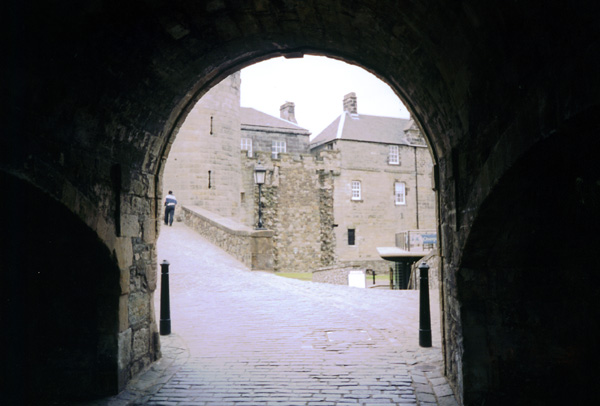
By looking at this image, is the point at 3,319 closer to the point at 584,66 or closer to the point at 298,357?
the point at 298,357

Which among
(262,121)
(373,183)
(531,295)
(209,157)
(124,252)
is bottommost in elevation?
(531,295)


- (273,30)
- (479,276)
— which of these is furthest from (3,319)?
(479,276)

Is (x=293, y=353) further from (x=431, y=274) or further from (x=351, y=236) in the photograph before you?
(x=351, y=236)

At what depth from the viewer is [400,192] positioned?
35.1 meters

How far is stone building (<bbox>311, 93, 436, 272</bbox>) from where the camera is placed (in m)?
32.4

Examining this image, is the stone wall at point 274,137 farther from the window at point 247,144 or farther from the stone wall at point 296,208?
the stone wall at point 296,208

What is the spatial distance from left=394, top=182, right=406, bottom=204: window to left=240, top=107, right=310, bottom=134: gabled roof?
773cm

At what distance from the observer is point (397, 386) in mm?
4543

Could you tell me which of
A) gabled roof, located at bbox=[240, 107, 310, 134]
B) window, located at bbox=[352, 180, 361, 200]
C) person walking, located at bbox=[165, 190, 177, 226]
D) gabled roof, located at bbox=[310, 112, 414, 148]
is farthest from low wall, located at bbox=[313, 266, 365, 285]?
gabled roof, located at bbox=[240, 107, 310, 134]

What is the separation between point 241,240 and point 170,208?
19.3ft

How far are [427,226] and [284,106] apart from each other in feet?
49.2

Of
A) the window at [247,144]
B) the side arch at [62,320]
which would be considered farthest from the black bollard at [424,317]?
the window at [247,144]

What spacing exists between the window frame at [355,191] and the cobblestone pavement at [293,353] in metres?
22.4

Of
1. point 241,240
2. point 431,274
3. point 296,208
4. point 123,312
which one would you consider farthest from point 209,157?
point 123,312
